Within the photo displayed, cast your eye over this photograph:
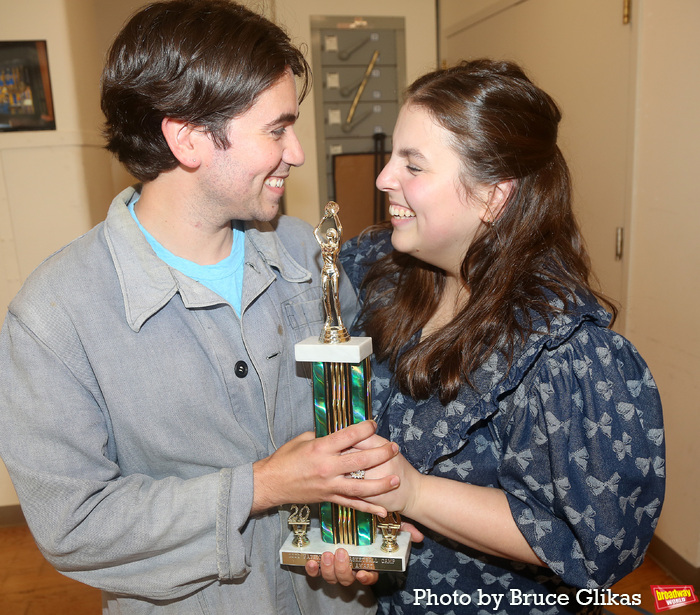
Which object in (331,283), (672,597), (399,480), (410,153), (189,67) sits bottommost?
(672,597)

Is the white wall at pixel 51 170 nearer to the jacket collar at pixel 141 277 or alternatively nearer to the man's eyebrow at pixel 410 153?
the jacket collar at pixel 141 277

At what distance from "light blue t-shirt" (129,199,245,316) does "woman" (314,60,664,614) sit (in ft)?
1.24

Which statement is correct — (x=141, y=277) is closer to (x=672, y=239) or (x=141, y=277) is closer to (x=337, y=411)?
(x=337, y=411)

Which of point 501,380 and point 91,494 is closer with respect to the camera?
point 91,494

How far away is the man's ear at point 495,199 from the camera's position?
4.63ft

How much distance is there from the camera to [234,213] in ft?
4.48

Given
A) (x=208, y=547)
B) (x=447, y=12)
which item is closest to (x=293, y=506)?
(x=208, y=547)

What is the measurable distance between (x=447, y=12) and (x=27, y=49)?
2554 mm

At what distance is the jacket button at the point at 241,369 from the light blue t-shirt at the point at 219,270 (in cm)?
13

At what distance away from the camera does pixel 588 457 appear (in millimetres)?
1149

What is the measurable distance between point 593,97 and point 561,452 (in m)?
2.25

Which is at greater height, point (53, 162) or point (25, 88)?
point (25, 88)

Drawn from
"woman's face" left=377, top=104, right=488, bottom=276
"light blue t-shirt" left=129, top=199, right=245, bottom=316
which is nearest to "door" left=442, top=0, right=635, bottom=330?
"woman's face" left=377, top=104, right=488, bottom=276

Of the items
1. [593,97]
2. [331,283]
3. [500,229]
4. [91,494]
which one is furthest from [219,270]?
[593,97]
